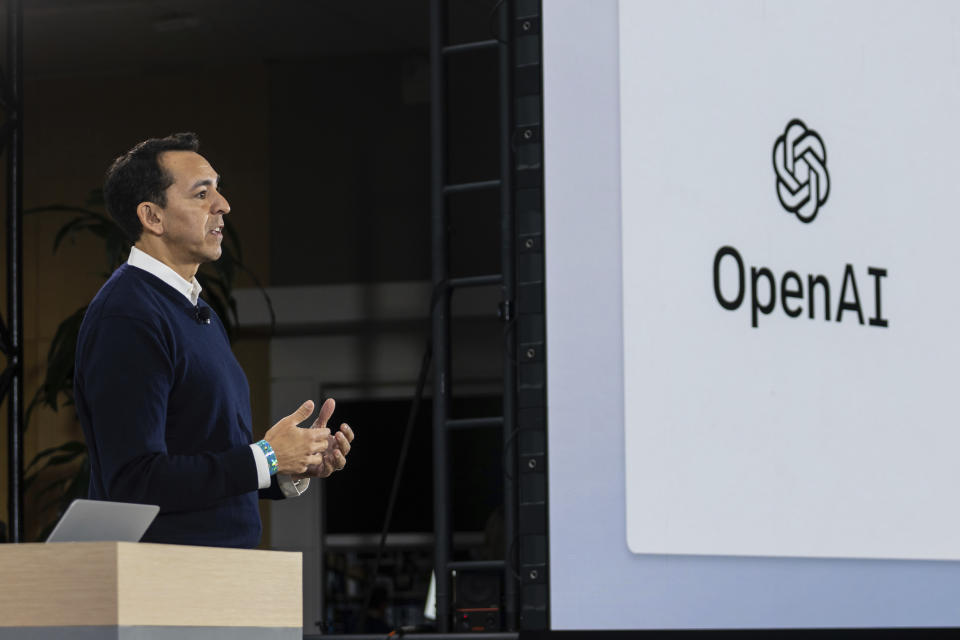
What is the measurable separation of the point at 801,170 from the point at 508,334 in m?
0.68

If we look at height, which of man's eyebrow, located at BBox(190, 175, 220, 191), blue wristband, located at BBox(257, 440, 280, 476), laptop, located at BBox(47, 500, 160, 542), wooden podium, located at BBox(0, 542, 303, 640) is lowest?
wooden podium, located at BBox(0, 542, 303, 640)

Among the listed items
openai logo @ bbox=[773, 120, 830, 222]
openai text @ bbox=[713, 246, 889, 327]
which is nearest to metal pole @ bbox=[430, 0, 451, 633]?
openai text @ bbox=[713, 246, 889, 327]

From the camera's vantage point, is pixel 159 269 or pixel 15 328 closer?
pixel 159 269

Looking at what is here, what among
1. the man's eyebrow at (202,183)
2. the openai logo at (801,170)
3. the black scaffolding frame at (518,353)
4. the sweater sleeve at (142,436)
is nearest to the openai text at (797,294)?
the openai logo at (801,170)

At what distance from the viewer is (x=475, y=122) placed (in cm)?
623

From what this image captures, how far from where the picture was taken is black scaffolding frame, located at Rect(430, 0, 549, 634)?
2.64 meters

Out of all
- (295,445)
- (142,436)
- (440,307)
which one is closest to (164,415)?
(142,436)

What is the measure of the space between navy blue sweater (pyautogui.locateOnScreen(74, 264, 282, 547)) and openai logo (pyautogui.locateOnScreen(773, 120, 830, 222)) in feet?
4.74

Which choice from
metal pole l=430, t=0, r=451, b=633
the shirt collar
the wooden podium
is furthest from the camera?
metal pole l=430, t=0, r=451, b=633

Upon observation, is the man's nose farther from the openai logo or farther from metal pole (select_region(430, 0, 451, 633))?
the openai logo

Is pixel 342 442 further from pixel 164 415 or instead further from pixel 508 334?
pixel 508 334

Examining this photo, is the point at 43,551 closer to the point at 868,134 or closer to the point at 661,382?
the point at 661,382

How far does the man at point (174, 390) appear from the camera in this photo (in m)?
1.49

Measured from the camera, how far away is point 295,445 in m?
1.57
